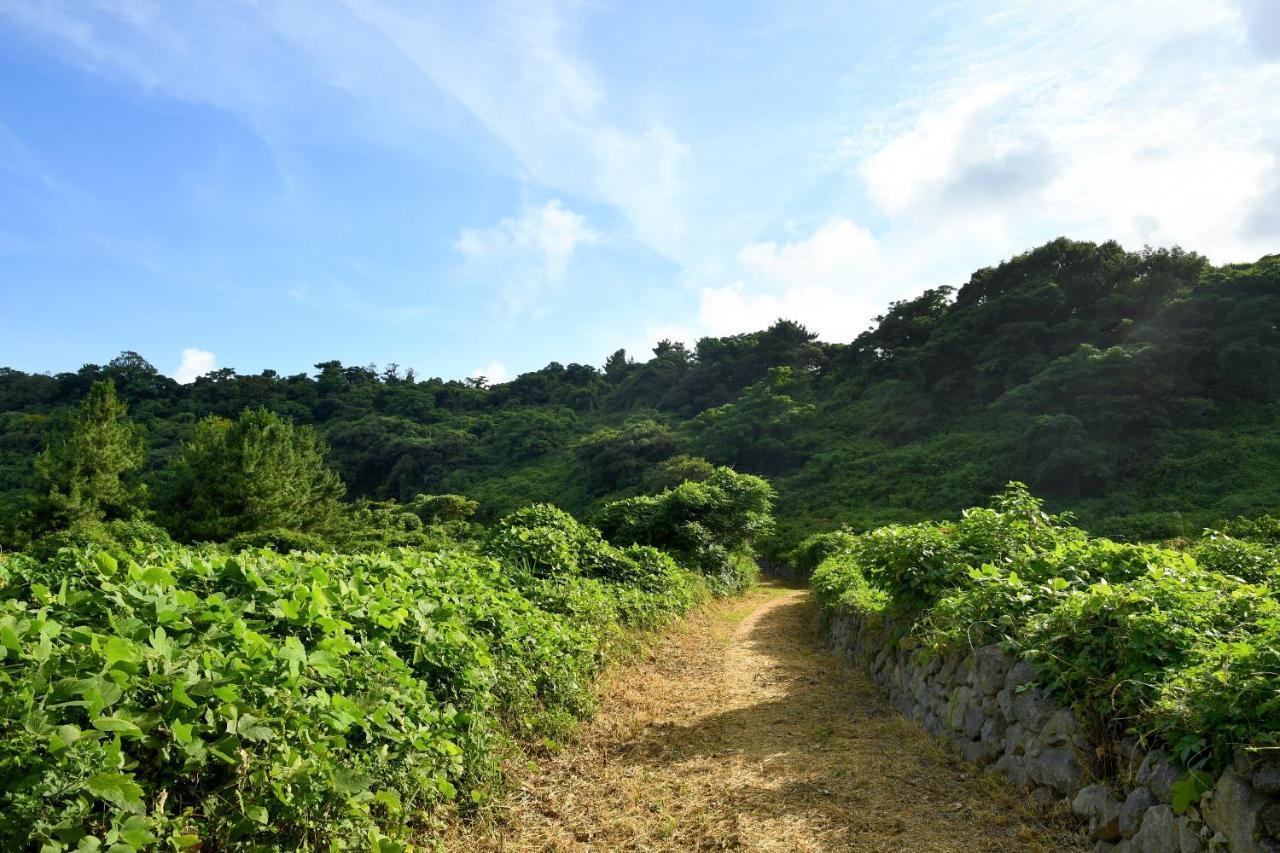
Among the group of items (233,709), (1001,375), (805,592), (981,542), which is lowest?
(805,592)

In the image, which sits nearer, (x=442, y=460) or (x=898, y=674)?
(x=898, y=674)

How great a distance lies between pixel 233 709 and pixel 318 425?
63.0 metres

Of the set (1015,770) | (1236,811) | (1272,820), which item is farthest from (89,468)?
(1272,820)

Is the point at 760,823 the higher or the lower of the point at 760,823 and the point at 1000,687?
the lower

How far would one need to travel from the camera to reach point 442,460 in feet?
167

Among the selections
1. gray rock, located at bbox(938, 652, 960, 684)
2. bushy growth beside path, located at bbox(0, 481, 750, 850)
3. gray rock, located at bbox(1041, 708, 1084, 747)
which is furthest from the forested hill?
bushy growth beside path, located at bbox(0, 481, 750, 850)

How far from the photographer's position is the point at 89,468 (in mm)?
24562

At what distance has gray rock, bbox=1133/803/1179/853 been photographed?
312 cm

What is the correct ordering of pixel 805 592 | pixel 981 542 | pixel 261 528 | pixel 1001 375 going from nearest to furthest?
pixel 981 542, pixel 805 592, pixel 261 528, pixel 1001 375

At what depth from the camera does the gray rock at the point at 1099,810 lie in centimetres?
349

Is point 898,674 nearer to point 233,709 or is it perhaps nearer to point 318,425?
point 233,709

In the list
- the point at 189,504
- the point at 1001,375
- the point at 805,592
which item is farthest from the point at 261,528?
the point at 1001,375

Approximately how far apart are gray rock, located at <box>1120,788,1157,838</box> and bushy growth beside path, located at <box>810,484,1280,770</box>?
28cm

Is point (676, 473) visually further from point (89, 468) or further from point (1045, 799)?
point (1045, 799)
